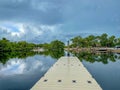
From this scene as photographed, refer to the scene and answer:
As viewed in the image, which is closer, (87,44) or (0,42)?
(0,42)

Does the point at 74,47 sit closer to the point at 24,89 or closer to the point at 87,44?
the point at 87,44

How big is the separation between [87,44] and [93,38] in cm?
442

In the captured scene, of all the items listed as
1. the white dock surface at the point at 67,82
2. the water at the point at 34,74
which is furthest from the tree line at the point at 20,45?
the white dock surface at the point at 67,82

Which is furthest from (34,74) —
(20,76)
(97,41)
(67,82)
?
(97,41)

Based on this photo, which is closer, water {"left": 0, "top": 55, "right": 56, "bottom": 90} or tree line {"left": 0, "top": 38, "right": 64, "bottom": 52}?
water {"left": 0, "top": 55, "right": 56, "bottom": 90}

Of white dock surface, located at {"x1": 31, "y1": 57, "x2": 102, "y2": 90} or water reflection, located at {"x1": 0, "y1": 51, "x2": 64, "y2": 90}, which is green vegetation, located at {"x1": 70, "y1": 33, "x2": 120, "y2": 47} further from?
white dock surface, located at {"x1": 31, "y1": 57, "x2": 102, "y2": 90}

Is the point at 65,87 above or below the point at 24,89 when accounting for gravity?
above

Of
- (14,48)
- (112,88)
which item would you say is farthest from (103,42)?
(112,88)

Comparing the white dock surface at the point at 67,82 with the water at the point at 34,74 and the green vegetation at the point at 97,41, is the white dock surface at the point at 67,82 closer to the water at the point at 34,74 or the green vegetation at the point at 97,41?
the water at the point at 34,74

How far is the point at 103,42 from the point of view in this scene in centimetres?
12475

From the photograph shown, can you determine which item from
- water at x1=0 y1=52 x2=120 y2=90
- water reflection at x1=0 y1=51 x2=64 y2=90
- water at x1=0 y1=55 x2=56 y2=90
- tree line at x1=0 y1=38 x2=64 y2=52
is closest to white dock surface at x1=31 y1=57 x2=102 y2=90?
water at x1=0 y1=52 x2=120 y2=90

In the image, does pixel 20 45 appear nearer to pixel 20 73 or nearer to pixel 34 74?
pixel 20 73

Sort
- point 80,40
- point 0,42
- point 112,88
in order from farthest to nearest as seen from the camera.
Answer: point 80,40 < point 0,42 < point 112,88

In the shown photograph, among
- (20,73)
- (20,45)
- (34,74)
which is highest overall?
(20,45)
